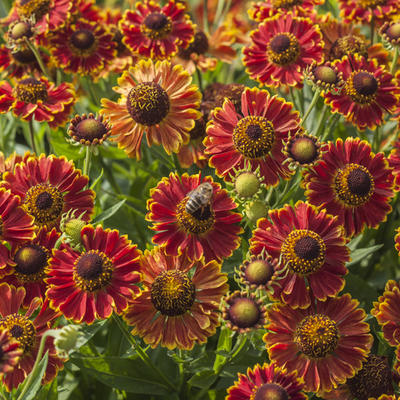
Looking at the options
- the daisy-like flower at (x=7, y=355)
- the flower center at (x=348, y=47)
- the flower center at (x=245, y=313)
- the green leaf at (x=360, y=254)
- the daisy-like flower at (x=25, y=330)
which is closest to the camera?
the daisy-like flower at (x=7, y=355)

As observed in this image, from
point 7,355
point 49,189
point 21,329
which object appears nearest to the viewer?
point 7,355

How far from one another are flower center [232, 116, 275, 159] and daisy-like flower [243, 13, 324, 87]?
30cm

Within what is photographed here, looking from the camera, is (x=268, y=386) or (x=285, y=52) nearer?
(x=268, y=386)

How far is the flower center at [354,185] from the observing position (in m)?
1.77

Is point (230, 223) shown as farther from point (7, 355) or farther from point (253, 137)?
point (7, 355)

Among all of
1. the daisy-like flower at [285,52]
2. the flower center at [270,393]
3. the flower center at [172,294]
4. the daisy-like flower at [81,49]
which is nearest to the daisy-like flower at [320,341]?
the flower center at [270,393]

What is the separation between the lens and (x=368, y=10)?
2.30 m

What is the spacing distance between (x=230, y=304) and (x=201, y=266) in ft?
0.81

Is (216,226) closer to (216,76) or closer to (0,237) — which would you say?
(0,237)

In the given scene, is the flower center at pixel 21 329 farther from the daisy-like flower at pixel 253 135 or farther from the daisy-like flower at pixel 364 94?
the daisy-like flower at pixel 364 94

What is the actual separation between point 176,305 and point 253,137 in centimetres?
58

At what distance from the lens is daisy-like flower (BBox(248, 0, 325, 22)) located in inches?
88.7

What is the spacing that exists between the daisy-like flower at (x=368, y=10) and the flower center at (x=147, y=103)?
2.95 ft

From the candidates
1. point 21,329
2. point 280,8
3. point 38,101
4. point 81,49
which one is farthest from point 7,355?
point 280,8
